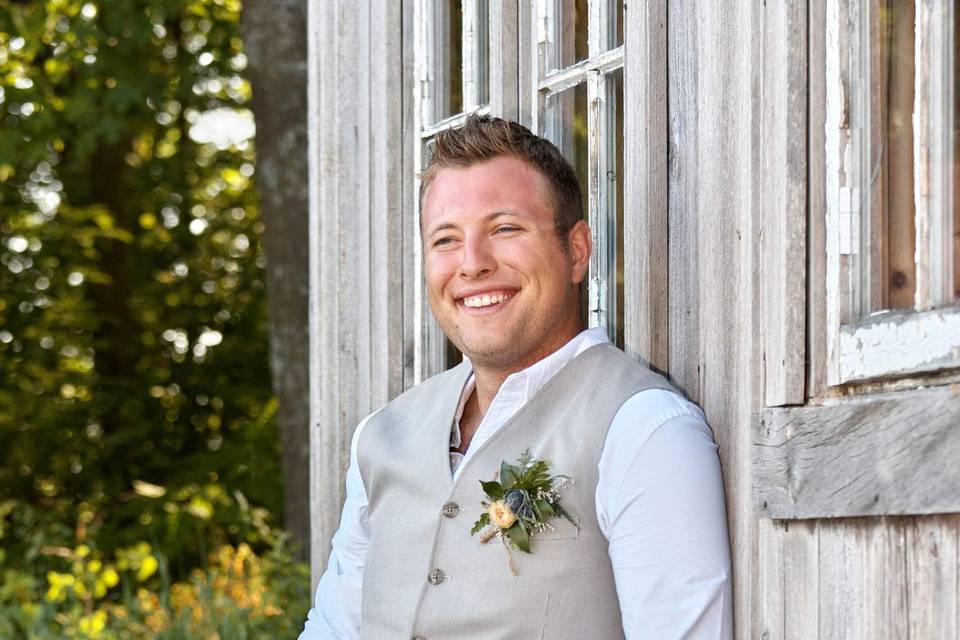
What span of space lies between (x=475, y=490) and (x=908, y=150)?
0.99 metres

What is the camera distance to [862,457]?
77.4 inches

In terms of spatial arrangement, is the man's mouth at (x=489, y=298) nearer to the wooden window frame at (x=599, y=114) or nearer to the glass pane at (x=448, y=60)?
the wooden window frame at (x=599, y=114)

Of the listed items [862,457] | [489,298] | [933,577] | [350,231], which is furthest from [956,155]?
[350,231]

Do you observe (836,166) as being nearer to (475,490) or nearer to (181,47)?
(475,490)

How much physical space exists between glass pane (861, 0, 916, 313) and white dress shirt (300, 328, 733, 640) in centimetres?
43

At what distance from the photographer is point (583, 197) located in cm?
301

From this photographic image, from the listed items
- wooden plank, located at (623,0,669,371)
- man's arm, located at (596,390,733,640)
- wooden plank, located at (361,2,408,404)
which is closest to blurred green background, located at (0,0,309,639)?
wooden plank, located at (361,2,408,404)

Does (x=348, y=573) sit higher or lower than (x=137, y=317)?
lower

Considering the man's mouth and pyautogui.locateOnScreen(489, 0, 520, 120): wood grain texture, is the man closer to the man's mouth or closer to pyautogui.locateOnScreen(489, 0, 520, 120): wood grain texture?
the man's mouth

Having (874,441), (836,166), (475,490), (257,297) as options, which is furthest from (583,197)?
(257,297)

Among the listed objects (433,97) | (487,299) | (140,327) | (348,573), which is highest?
(433,97)

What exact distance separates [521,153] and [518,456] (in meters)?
0.56

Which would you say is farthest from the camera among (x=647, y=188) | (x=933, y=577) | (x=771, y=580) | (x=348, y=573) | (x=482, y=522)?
(x=348, y=573)

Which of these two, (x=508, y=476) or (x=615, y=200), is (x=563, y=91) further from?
(x=508, y=476)
